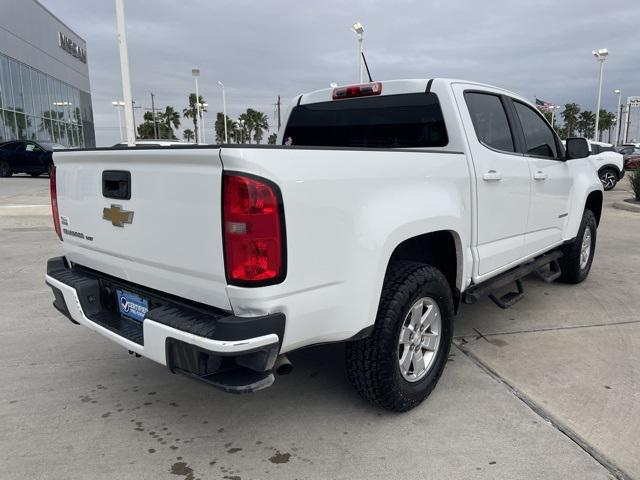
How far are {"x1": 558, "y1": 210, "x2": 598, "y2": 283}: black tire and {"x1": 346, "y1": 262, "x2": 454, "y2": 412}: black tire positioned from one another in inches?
116

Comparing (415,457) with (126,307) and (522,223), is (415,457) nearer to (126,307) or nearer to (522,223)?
(126,307)

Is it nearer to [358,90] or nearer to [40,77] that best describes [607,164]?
[358,90]

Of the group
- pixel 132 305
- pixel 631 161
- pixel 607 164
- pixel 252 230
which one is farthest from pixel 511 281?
pixel 631 161

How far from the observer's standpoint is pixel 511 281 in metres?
3.99

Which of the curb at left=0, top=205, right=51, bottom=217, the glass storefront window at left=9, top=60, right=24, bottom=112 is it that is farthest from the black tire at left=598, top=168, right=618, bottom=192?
the glass storefront window at left=9, top=60, right=24, bottom=112

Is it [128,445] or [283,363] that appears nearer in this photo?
[283,363]

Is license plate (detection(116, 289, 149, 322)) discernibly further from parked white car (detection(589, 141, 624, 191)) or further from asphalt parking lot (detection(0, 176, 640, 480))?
parked white car (detection(589, 141, 624, 191))

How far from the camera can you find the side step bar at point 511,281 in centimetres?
356

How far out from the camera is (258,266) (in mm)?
2113

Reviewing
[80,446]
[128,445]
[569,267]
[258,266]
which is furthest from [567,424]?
[569,267]

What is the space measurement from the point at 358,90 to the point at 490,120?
1.00m

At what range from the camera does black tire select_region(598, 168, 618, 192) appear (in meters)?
17.2

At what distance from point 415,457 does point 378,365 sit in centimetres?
48

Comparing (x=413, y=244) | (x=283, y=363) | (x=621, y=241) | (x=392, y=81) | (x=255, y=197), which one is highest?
(x=392, y=81)
